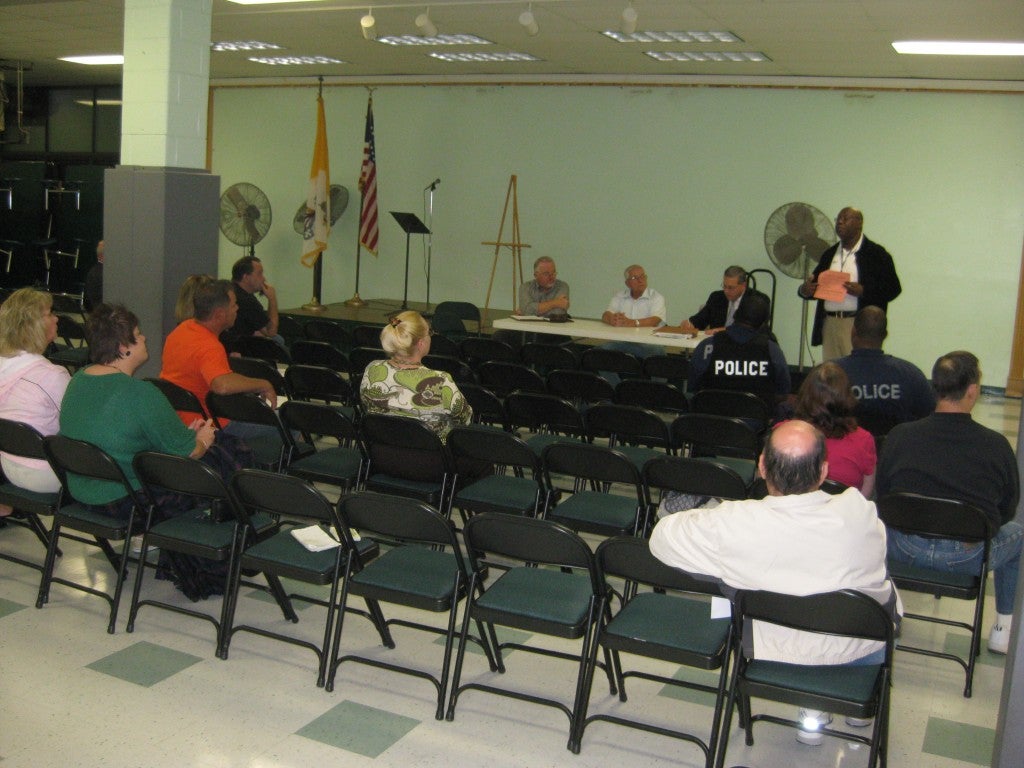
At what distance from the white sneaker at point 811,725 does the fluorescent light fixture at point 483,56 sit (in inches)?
334

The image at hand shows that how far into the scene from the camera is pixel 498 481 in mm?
4660

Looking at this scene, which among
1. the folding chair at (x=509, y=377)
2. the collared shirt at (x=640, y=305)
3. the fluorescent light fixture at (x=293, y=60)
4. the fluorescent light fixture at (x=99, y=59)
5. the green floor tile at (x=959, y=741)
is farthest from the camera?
the fluorescent light fixture at (x=99, y=59)

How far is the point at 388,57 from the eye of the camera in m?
11.2

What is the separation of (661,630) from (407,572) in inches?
36.3

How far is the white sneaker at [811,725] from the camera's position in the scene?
129 inches

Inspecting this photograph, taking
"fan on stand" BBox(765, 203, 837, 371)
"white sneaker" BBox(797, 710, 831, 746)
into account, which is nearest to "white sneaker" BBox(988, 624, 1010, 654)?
"white sneaker" BBox(797, 710, 831, 746)

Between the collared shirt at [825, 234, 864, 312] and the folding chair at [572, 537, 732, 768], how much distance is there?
15.1ft

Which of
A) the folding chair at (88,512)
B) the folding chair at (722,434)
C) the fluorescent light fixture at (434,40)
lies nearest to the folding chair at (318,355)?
the folding chair at (722,434)

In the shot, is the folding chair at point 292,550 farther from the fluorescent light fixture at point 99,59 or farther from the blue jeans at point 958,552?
the fluorescent light fixture at point 99,59

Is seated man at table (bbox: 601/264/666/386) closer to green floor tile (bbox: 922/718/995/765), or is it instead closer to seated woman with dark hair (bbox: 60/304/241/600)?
seated woman with dark hair (bbox: 60/304/241/600)

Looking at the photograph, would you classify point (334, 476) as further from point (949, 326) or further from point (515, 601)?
point (949, 326)

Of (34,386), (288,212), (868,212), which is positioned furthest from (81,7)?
(868,212)

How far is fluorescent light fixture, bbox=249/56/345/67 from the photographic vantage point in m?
11.7

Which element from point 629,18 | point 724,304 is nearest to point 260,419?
point 629,18
